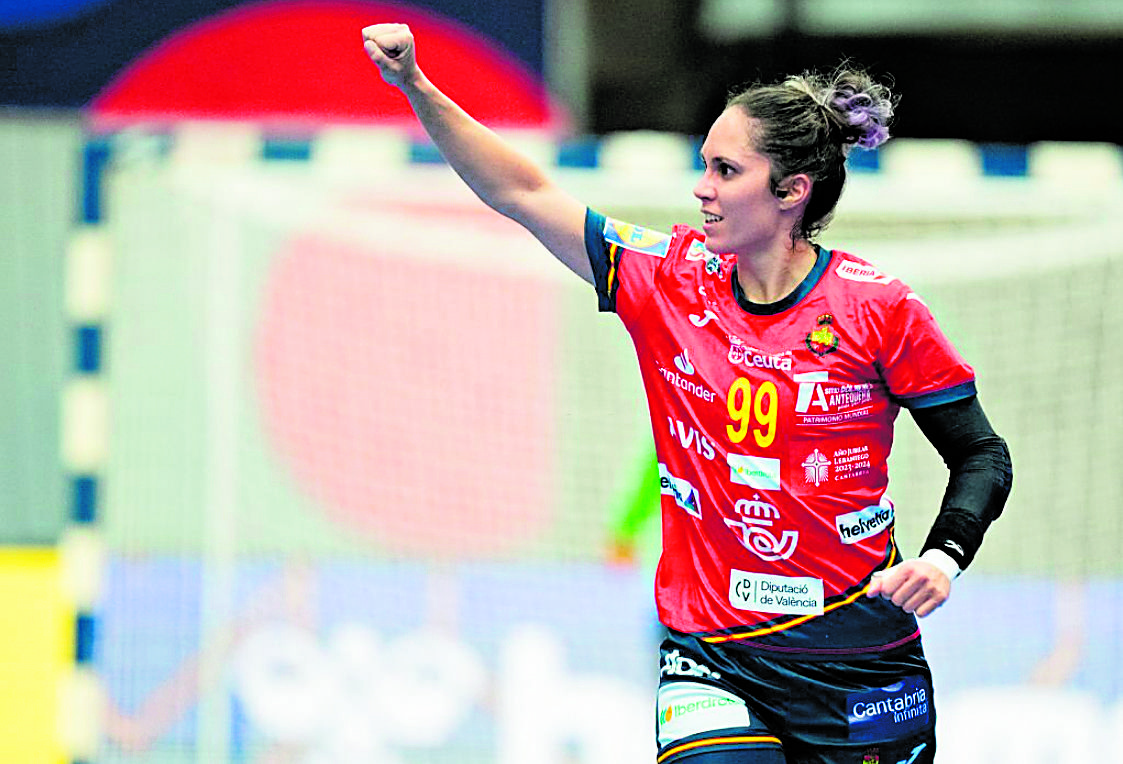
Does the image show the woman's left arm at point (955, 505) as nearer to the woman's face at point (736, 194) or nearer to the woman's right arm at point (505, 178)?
the woman's face at point (736, 194)

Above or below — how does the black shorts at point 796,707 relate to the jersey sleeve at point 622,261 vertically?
below

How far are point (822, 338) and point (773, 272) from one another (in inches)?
6.9

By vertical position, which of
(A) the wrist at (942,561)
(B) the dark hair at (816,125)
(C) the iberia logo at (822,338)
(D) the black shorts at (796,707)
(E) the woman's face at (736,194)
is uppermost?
(B) the dark hair at (816,125)

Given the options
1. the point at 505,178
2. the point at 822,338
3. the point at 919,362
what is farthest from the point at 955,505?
the point at 505,178

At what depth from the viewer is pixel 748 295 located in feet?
10.2

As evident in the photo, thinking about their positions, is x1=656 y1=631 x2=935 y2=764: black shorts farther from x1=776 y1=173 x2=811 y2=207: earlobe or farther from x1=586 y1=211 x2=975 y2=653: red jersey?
x1=776 y1=173 x2=811 y2=207: earlobe

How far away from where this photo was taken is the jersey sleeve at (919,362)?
297cm

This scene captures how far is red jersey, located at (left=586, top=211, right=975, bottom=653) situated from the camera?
9.86 ft

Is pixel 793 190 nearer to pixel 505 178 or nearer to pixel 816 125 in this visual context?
pixel 816 125

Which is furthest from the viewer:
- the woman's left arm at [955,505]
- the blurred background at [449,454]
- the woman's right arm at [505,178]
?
the blurred background at [449,454]

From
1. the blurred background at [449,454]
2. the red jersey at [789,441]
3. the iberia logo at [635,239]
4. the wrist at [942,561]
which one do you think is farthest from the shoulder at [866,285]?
the blurred background at [449,454]

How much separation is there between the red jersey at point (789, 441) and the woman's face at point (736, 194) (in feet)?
0.34

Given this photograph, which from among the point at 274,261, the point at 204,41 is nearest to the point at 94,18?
the point at 204,41

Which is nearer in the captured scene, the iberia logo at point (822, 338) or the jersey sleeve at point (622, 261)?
the iberia logo at point (822, 338)
